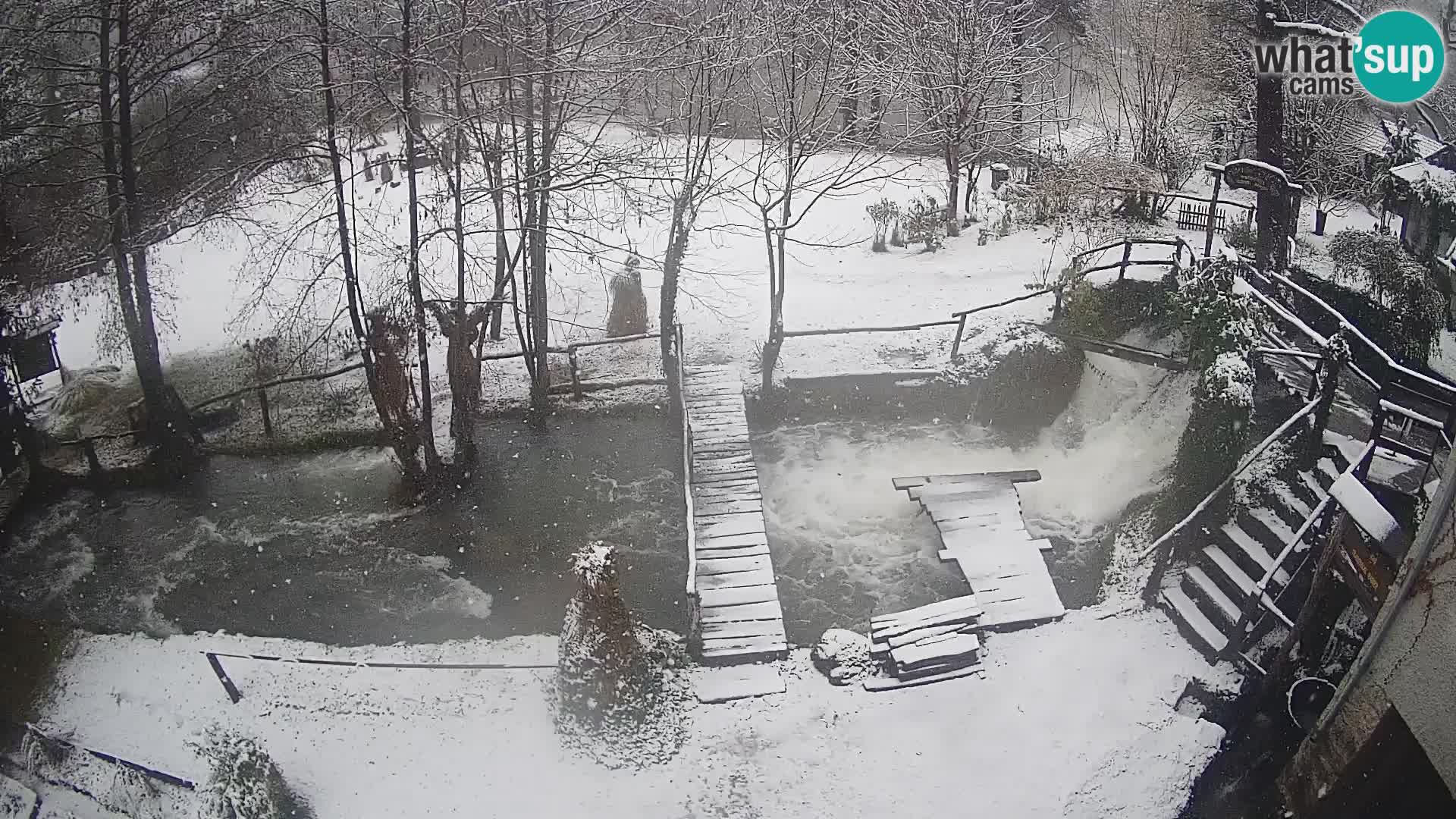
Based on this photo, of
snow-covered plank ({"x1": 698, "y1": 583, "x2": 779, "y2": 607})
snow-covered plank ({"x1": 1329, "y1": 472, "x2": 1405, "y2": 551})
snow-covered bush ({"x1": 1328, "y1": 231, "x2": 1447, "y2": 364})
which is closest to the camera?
snow-covered plank ({"x1": 1329, "y1": 472, "x2": 1405, "y2": 551})

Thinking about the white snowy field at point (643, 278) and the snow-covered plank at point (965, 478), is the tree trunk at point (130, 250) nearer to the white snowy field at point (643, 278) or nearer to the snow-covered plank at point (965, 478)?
the white snowy field at point (643, 278)

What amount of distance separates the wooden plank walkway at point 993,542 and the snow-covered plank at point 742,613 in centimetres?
219

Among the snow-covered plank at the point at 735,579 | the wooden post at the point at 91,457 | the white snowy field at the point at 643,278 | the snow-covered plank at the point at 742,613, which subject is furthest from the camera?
the white snowy field at the point at 643,278

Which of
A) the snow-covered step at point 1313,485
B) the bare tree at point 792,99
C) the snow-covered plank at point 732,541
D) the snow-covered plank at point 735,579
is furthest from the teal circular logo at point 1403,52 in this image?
the snow-covered plank at point 735,579

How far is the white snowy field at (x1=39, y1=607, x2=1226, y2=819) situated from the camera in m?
7.94

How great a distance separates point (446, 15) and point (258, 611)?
791cm

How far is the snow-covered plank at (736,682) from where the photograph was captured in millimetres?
9047

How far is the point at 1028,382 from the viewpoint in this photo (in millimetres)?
13562

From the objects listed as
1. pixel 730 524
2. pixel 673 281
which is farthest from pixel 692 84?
pixel 730 524

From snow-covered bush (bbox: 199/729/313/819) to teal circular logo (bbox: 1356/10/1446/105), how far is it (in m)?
19.2

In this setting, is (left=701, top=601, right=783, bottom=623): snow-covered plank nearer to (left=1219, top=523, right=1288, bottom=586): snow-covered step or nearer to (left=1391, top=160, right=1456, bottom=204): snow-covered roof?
(left=1219, top=523, right=1288, bottom=586): snow-covered step

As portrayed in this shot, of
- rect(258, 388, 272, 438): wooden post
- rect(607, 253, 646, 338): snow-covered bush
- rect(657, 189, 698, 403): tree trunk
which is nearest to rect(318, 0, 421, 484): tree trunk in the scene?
rect(258, 388, 272, 438): wooden post

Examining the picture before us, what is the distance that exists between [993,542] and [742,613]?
129 inches

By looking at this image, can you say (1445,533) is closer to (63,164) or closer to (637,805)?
(637,805)
